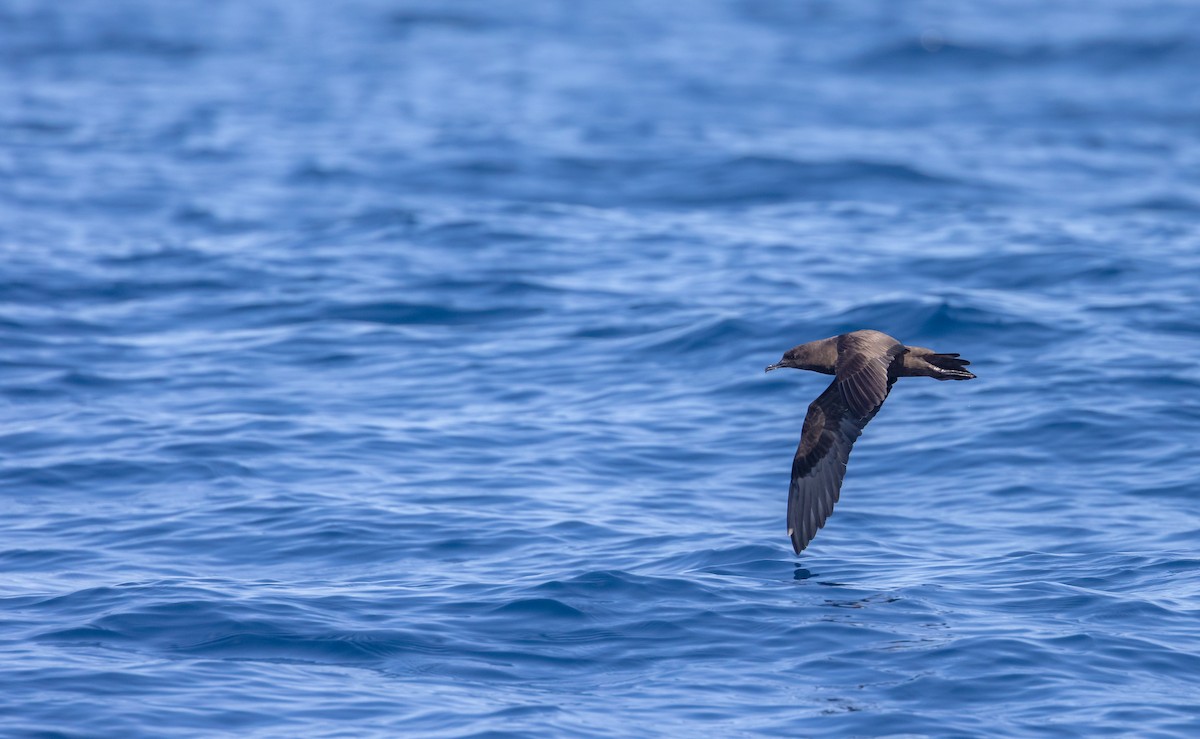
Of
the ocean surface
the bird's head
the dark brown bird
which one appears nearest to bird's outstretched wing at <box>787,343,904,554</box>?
the dark brown bird

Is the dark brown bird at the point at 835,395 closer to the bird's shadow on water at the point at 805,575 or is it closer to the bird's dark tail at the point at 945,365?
the bird's dark tail at the point at 945,365

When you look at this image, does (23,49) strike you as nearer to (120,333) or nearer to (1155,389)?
(120,333)

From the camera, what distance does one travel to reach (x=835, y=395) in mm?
8891

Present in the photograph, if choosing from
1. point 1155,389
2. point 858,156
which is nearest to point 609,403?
point 1155,389

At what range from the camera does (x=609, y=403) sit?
12.0m

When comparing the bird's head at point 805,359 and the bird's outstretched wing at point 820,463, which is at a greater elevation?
the bird's head at point 805,359

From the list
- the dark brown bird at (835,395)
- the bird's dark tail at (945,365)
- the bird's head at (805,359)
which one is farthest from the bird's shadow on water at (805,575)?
the bird's dark tail at (945,365)

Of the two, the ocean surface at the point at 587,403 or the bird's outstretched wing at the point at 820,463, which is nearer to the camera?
the ocean surface at the point at 587,403

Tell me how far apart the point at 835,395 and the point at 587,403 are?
11.1 ft

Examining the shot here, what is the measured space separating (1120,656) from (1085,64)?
2038 centimetres

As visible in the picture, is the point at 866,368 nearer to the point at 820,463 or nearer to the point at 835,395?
the point at 835,395

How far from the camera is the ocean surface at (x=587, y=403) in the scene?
750cm

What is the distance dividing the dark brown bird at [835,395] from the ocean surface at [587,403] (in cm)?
40

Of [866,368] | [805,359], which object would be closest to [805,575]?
[805,359]
